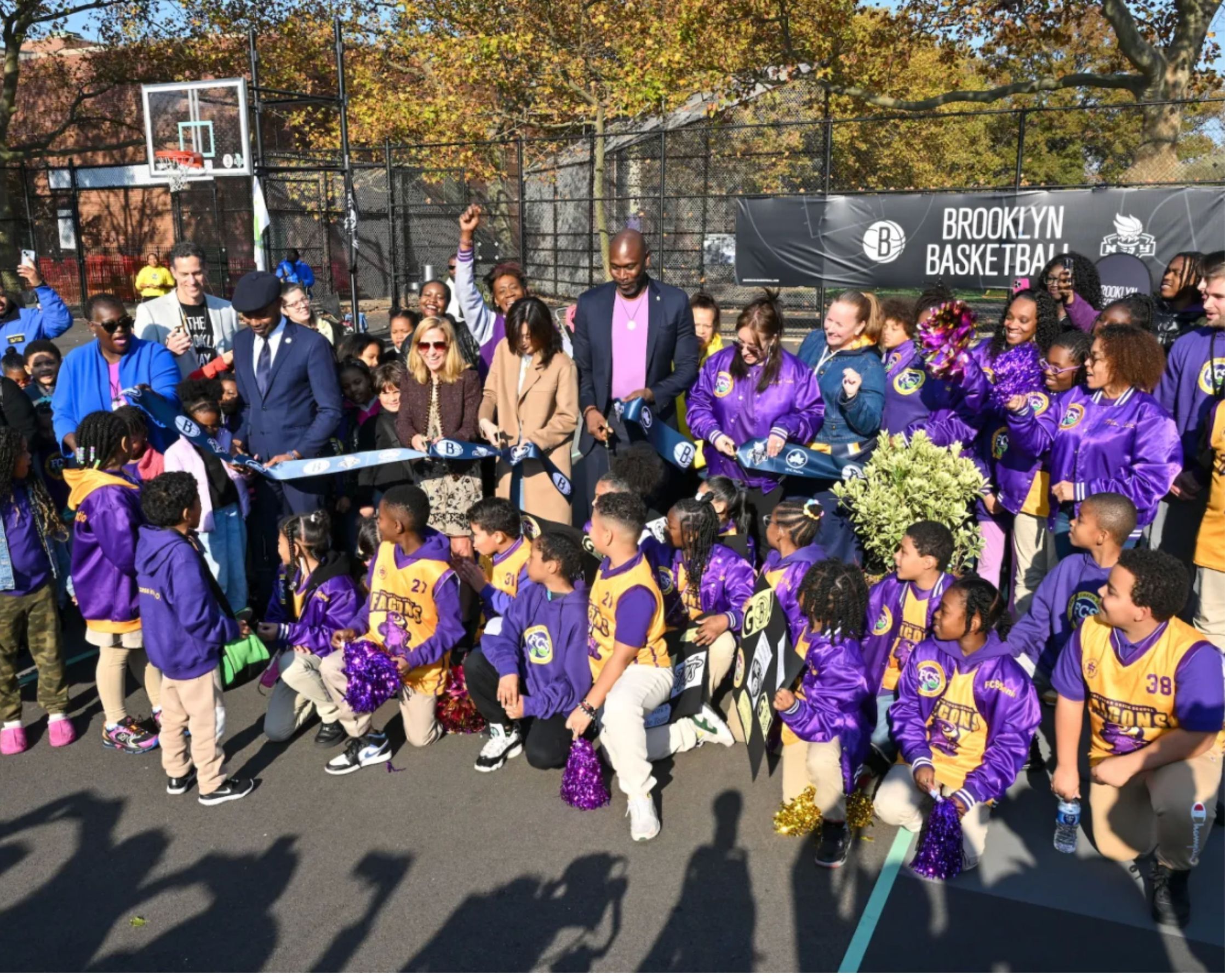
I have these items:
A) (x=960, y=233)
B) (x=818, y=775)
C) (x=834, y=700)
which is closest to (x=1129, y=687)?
(x=834, y=700)

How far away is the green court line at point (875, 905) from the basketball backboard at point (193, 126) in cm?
1421

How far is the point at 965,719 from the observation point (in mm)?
4109

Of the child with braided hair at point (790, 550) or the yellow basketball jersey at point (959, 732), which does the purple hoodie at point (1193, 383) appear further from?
the yellow basketball jersey at point (959, 732)

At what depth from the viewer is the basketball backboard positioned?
15.3 m

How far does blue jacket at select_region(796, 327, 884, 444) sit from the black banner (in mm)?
6437

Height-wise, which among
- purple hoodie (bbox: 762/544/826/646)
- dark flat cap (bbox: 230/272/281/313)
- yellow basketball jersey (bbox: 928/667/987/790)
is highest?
dark flat cap (bbox: 230/272/281/313)

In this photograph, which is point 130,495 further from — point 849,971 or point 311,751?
point 849,971

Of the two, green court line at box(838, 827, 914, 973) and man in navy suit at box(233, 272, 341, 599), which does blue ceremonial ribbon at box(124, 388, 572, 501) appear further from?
green court line at box(838, 827, 914, 973)

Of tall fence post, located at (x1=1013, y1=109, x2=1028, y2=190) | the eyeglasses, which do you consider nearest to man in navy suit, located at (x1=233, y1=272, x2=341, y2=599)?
the eyeglasses

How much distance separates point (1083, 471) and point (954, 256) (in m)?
8.85

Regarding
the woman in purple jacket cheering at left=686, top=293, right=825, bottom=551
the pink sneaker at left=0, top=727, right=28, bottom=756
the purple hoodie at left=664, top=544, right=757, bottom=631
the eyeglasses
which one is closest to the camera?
the pink sneaker at left=0, top=727, right=28, bottom=756

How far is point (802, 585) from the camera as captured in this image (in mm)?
4328

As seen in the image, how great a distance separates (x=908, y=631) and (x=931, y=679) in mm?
496

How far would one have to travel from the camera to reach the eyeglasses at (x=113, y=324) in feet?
19.2
